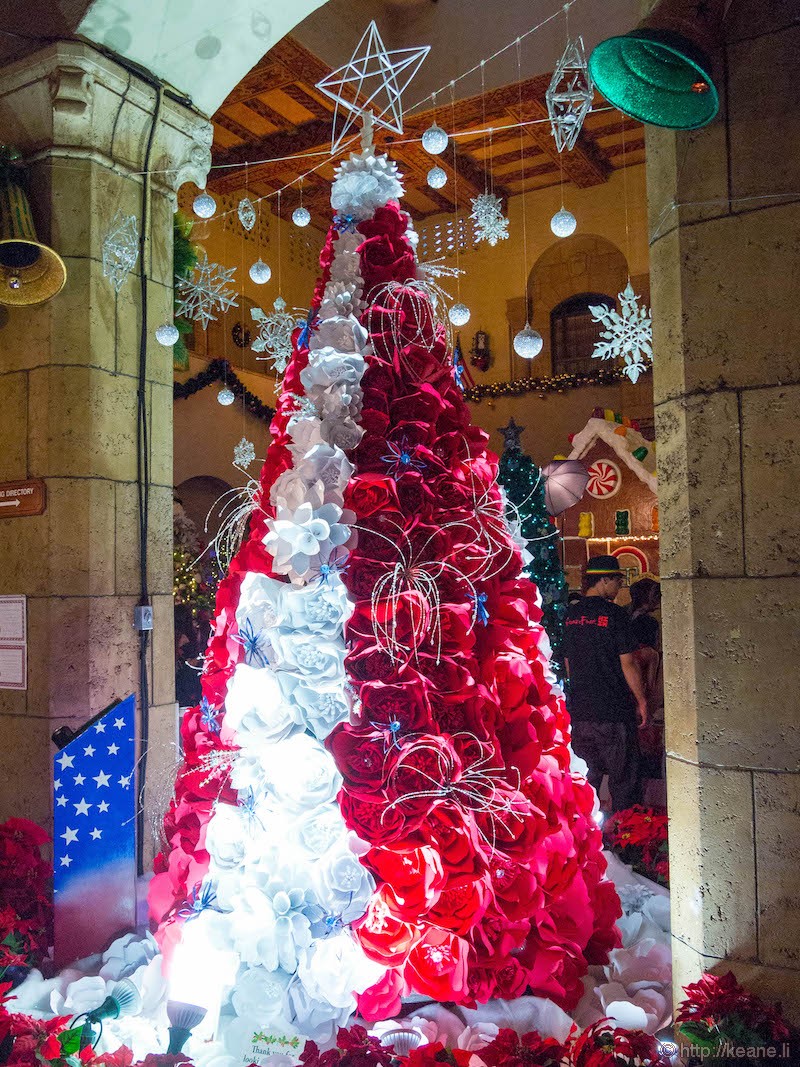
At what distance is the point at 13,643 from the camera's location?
336 centimetres

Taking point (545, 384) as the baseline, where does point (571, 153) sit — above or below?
above

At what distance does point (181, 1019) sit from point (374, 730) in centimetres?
80

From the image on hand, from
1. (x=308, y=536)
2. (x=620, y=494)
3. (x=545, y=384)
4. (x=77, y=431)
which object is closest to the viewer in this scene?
(x=308, y=536)

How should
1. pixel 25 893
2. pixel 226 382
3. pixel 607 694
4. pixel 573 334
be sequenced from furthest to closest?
pixel 573 334 → pixel 226 382 → pixel 607 694 → pixel 25 893

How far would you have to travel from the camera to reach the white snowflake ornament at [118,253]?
11.2 ft

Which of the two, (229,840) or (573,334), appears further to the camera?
(573,334)

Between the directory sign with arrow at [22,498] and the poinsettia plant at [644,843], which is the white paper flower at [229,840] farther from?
the poinsettia plant at [644,843]

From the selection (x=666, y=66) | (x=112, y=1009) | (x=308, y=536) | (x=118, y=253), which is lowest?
(x=112, y=1009)

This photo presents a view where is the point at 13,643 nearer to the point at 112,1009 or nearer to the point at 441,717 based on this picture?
the point at 112,1009

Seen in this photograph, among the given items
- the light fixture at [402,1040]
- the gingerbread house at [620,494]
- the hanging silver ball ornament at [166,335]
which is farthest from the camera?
the gingerbread house at [620,494]

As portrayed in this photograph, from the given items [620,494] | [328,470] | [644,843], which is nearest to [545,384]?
[620,494]

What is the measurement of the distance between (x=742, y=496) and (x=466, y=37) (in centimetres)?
675

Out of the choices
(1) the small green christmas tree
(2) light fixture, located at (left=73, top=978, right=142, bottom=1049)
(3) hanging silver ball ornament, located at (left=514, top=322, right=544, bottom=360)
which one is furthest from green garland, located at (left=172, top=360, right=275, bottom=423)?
(2) light fixture, located at (left=73, top=978, right=142, bottom=1049)

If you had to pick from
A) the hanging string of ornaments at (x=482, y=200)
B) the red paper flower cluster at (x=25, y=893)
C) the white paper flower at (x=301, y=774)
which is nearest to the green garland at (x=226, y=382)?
the hanging string of ornaments at (x=482, y=200)
